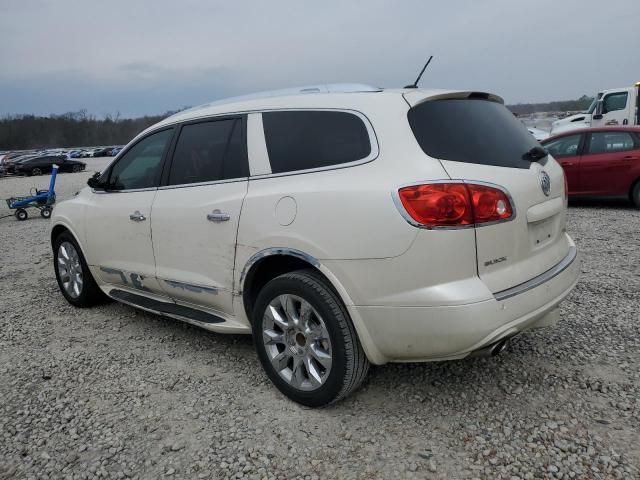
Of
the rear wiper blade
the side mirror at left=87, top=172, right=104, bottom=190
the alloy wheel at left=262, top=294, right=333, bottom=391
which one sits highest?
the rear wiper blade

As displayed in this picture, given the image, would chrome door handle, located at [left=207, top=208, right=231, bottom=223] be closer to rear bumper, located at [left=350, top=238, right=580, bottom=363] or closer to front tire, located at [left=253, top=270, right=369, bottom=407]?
front tire, located at [left=253, top=270, right=369, bottom=407]

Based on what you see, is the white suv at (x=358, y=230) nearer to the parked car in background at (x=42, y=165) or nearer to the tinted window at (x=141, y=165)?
the tinted window at (x=141, y=165)

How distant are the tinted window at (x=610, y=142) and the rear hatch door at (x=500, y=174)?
280 inches

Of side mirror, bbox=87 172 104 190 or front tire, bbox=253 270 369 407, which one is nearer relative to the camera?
front tire, bbox=253 270 369 407

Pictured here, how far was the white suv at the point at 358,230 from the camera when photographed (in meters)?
2.36

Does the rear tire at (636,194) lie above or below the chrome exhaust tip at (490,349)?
below

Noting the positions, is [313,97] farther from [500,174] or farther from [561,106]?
[561,106]

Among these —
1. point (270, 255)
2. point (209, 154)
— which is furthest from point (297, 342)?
point (209, 154)

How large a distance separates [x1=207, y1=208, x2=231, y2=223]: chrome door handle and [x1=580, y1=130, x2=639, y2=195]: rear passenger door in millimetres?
8051

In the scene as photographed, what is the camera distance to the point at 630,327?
3.73 metres

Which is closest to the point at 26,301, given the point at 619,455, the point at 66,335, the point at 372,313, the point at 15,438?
the point at 66,335

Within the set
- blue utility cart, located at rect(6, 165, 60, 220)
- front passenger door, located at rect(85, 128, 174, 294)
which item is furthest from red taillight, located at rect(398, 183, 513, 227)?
blue utility cart, located at rect(6, 165, 60, 220)

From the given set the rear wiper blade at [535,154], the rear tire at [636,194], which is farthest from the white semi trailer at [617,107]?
the rear wiper blade at [535,154]

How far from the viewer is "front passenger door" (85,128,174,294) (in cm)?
379
